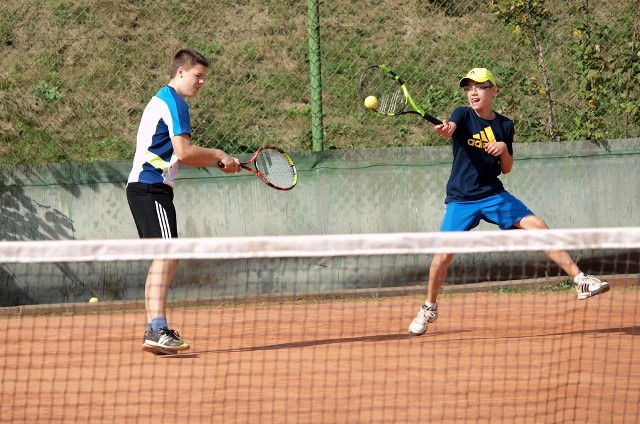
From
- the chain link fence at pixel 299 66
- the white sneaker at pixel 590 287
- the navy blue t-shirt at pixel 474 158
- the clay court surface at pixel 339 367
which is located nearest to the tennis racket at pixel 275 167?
the clay court surface at pixel 339 367

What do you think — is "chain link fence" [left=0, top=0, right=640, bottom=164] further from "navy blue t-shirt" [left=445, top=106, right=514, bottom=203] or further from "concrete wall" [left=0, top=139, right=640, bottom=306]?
"navy blue t-shirt" [left=445, top=106, right=514, bottom=203]

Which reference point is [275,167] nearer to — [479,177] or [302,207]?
[479,177]

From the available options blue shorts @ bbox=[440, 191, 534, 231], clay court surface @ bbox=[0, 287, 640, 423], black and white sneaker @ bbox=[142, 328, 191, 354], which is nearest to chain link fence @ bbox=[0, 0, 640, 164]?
clay court surface @ bbox=[0, 287, 640, 423]

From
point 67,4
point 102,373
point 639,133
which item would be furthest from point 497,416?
point 67,4

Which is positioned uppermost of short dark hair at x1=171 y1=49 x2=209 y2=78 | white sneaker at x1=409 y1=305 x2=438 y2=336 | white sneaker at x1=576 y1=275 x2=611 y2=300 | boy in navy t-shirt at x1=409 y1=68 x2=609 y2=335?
short dark hair at x1=171 y1=49 x2=209 y2=78

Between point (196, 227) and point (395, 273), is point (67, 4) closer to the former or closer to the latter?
point (196, 227)

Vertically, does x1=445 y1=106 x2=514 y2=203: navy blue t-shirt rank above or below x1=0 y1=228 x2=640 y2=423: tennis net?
above

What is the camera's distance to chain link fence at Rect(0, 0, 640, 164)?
27.8 ft

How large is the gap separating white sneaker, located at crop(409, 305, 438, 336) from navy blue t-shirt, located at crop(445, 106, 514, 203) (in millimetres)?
691

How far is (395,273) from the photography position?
8.32m

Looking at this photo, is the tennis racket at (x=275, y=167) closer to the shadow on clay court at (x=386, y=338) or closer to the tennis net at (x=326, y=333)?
the tennis net at (x=326, y=333)

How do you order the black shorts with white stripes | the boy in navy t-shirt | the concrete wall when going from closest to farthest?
1. the black shorts with white stripes
2. the boy in navy t-shirt
3. the concrete wall

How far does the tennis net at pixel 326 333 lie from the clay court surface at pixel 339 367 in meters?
0.02

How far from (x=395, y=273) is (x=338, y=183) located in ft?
2.77
